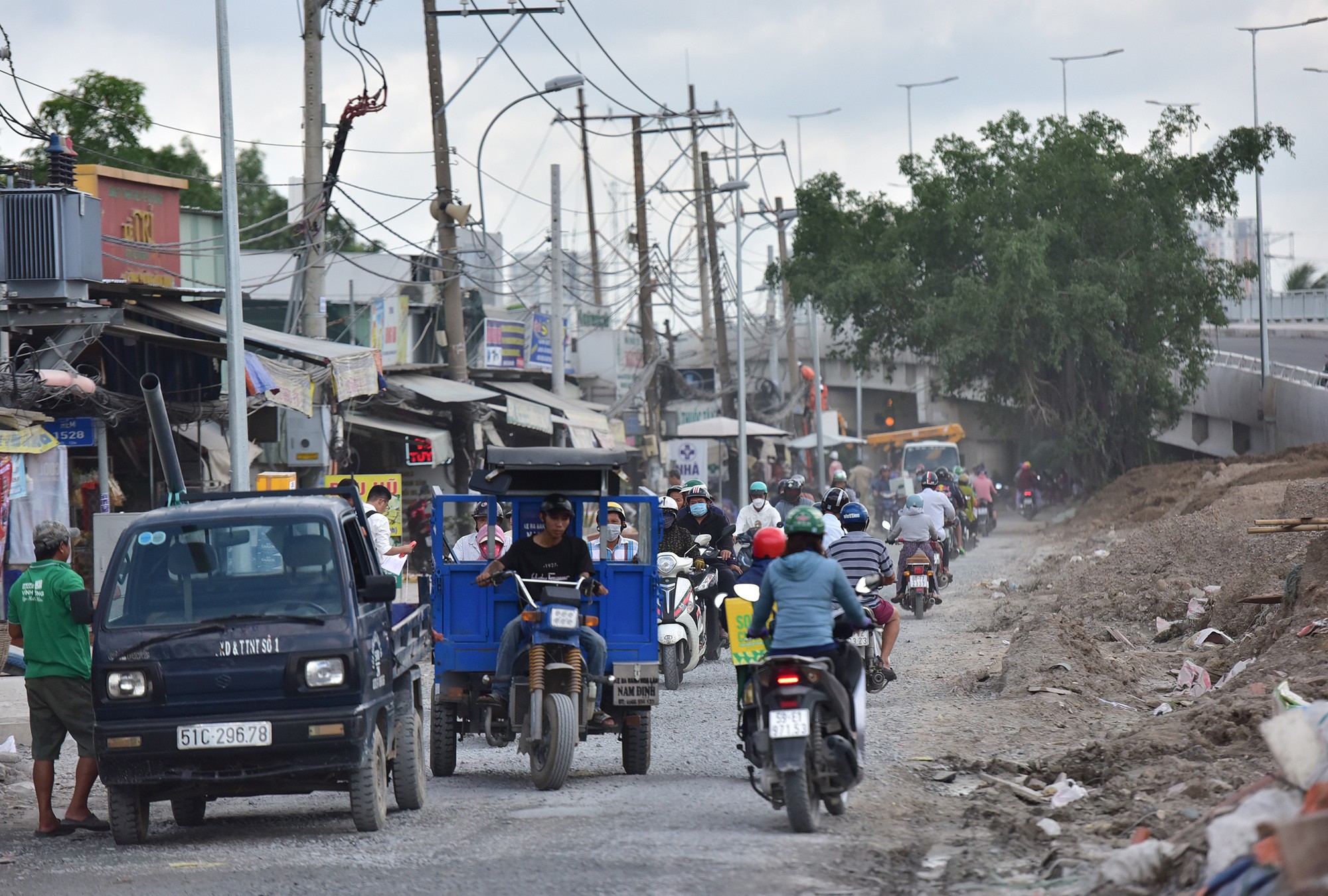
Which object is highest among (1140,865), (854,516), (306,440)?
(306,440)

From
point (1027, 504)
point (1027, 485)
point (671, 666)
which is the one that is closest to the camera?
point (671, 666)

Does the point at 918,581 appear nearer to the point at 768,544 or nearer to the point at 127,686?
the point at 768,544

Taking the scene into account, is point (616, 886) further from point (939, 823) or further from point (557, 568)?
point (557, 568)

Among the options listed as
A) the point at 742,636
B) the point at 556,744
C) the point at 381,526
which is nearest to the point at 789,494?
the point at 381,526

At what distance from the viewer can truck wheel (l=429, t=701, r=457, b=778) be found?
32.5 ft

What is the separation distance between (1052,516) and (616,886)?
42.7 metres

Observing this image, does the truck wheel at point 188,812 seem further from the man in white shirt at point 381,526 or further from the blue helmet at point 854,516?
the man in white shirt at point 381,526

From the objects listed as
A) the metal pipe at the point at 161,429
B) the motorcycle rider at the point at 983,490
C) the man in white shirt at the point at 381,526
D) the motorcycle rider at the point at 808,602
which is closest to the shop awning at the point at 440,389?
the man in white shirt at the point at 381,526

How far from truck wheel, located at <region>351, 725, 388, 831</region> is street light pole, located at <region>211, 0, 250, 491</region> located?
30.0 ft

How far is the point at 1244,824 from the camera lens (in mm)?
5355

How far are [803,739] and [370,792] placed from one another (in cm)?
224

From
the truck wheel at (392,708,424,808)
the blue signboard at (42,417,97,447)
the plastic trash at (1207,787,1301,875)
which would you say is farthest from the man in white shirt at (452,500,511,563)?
the plastic trash at (1207,787,1301,875)

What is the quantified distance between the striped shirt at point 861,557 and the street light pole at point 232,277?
7.82 metres

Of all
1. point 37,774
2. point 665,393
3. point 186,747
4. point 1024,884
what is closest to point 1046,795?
point 1024,884
